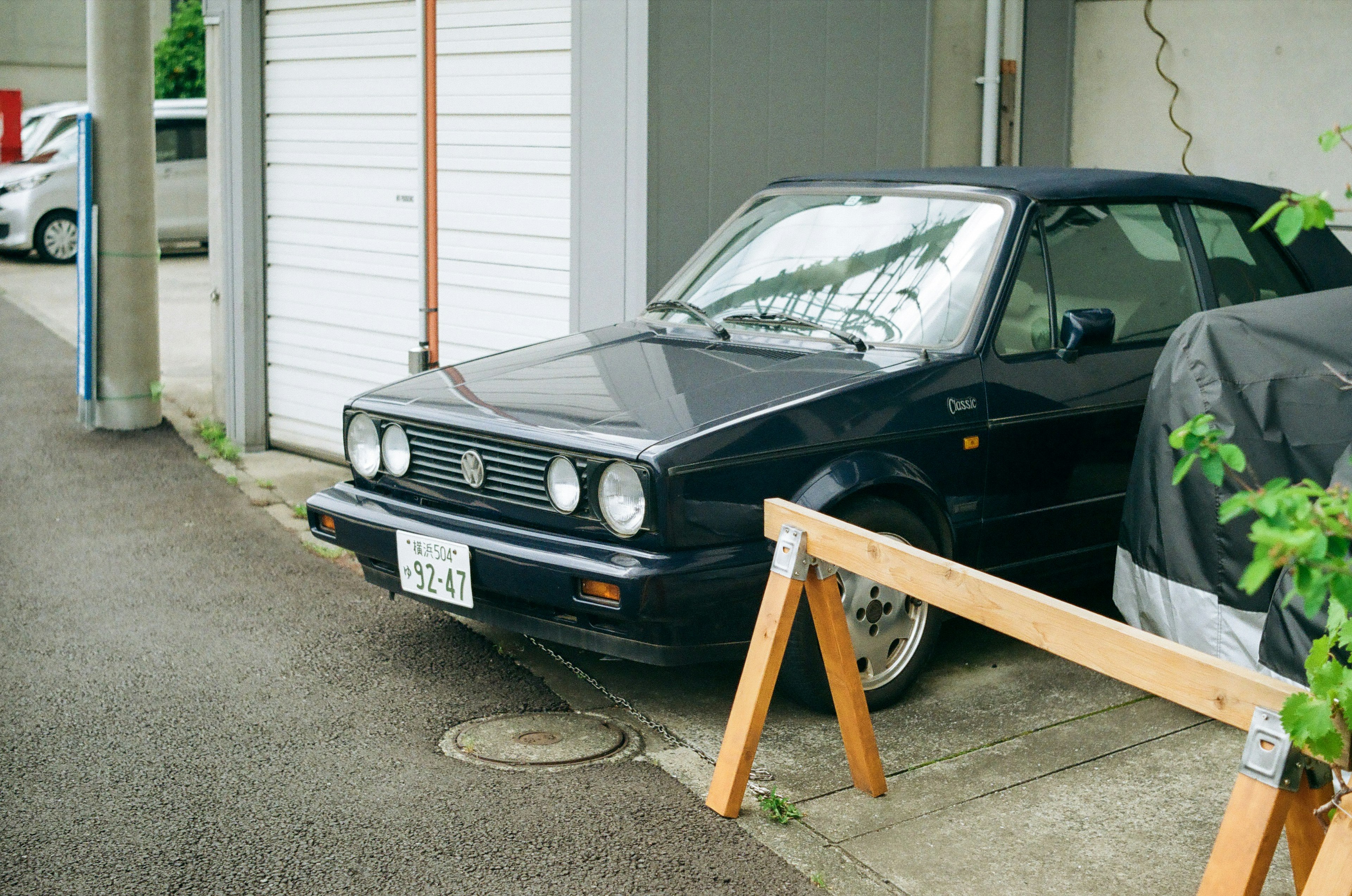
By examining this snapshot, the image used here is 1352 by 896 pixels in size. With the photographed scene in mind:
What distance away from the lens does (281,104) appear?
27.7ft

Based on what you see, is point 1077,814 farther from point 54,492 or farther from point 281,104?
point 281,104

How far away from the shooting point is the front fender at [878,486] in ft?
13.4

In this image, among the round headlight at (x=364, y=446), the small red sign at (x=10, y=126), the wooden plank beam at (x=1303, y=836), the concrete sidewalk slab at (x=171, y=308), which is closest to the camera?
the wooden plank beam at (x=1303, y=836)

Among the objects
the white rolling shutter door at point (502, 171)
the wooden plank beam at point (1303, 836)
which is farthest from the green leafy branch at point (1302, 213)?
the white rolling shutter door at point (502, 171)

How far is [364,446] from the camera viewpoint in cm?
478

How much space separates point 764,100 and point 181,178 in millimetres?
13643

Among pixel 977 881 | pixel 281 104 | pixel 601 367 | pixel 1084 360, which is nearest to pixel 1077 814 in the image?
pixel 977 881

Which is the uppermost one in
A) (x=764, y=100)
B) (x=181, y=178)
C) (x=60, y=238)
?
(x=181, y=178)

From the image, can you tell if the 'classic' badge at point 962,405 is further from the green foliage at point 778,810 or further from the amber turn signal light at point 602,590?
the green foliage at point 778,810

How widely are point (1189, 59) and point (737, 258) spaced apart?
372 cm

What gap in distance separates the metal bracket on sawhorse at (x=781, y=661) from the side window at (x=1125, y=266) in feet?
5.26

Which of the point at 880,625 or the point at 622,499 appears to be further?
the point at 880,625

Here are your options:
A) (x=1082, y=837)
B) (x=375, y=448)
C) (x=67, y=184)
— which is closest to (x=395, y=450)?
(x=375, y=448)

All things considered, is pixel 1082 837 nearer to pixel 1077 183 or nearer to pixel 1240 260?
pixel 1077 183
